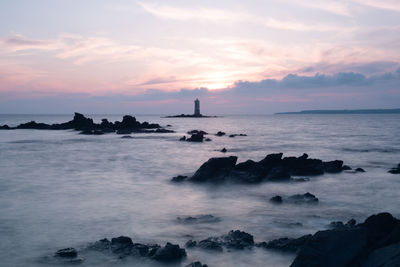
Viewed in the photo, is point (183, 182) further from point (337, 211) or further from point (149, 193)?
point (337, 211)

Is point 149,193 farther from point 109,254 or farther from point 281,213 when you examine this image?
point 109,254

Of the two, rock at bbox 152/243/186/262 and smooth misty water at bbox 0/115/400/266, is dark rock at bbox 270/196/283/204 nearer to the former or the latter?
smooth misty water at bbox 0/115/400/266

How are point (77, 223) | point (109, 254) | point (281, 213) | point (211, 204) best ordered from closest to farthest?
point (109, 254), point (77, 223), point (281, 213), point (211, 204)

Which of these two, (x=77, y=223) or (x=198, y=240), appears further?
(x=77, y=223)

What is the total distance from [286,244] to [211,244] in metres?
1.92

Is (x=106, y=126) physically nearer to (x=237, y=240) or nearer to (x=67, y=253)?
(x=67, y=253)

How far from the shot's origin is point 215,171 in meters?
18.8

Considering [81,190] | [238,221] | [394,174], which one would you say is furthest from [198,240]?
[394,174]

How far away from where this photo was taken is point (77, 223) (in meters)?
11.4

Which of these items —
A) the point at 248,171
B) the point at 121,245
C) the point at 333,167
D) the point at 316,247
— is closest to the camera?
the point at 316,247

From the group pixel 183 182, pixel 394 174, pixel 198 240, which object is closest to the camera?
pixel 198 240

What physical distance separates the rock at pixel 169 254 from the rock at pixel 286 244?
2.21 m

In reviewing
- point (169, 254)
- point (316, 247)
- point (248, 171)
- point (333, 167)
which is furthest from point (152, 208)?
Answer: point (333, 167)

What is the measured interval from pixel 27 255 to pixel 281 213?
8220mm
